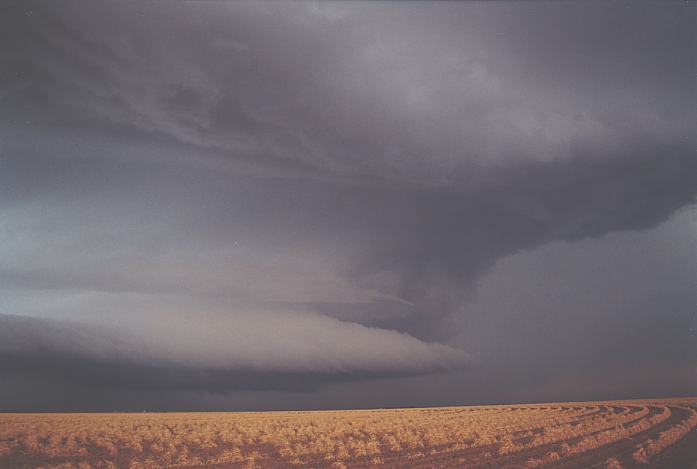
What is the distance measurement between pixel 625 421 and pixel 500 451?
1022 inches

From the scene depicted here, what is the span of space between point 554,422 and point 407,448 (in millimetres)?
22554

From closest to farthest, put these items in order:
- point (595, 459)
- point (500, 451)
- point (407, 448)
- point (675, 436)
→ point (595, 459) → point (500, 451) → point (407, 448) → point (675, 436)

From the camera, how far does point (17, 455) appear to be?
93.2 feet

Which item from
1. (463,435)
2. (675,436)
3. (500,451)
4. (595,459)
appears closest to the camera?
(595,459)

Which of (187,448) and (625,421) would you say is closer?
(187,448)

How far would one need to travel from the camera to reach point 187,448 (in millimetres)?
31453

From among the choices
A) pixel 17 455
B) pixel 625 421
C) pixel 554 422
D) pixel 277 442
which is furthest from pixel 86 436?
pixel 625 421

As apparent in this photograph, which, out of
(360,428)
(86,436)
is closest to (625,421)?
(360,428)

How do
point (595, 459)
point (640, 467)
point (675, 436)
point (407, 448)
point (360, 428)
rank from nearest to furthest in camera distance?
point (640, 467), point (595, 459), point (407, 448), point (675, 436), point (360, 428)

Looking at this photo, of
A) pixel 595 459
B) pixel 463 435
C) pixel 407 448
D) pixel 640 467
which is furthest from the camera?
pixel 463 435

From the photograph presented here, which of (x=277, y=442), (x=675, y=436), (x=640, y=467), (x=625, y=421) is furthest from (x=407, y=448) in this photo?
(x=625, y=421)

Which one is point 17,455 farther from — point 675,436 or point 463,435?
point 675,436

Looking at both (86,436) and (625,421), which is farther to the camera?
(625,421)

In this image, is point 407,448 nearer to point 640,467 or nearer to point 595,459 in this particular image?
point 595,459
